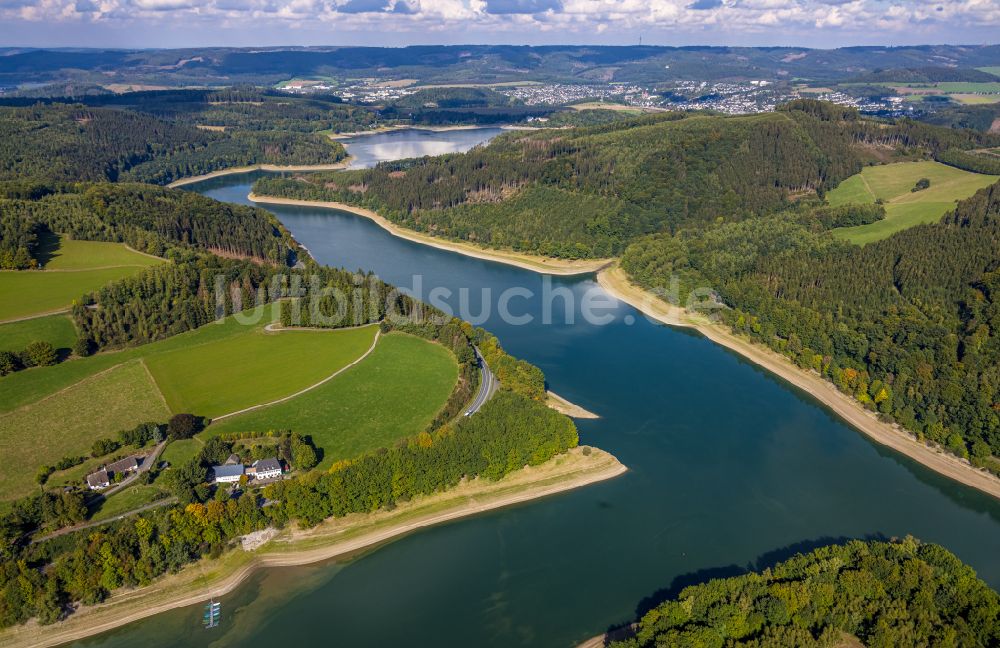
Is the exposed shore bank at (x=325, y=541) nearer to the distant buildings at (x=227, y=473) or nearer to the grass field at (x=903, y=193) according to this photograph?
the distant buildings at (x=227, y=473)

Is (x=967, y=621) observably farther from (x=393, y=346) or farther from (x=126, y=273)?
(x=126, y=273)

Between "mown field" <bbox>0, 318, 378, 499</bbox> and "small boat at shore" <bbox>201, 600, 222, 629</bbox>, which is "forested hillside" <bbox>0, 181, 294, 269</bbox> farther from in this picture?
"small boat at shore" <bbox>201, 600, 222, 629</bbox>

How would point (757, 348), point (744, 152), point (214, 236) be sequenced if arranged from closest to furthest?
point (757, 348), point (214, 236), point (744, 152)

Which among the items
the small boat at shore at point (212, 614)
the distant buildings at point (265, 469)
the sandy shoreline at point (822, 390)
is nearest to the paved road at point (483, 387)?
the distant buildings at point (265, 469)

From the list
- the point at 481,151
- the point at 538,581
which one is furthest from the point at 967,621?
the point at 481,151

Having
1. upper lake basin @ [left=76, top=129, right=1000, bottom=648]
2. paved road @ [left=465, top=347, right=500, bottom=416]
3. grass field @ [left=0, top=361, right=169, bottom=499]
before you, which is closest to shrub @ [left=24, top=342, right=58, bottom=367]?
grass field @ [left=0, top=361, right=169, bottom=499]
